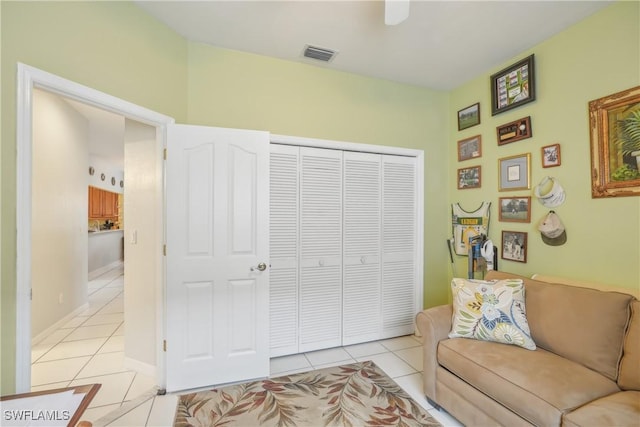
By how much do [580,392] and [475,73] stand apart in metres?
2.78

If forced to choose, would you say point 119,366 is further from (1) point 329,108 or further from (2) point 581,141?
(2) point 581,141

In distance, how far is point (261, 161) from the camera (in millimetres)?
2330

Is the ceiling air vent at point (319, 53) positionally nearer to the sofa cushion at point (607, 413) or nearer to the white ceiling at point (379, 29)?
the white ceiling at point (379, 29)

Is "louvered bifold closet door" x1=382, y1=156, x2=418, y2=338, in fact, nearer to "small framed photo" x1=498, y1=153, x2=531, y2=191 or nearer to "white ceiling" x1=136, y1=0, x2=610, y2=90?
"small framed photo" x1=498, y1=153, x2=531, y2=191

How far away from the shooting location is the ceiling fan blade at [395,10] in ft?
4.83

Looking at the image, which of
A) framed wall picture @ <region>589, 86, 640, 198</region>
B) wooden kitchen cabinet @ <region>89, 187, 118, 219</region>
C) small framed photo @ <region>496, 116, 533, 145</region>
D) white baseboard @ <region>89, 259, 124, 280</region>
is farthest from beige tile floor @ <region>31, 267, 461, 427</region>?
wooden kitchen cabinet @ <region>89, 187, 118, 219</region>

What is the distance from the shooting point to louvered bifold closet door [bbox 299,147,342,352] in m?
2.74

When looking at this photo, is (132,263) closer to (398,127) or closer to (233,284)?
(233,284)

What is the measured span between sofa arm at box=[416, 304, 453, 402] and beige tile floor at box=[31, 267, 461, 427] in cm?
17

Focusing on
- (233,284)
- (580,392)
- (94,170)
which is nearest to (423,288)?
(580,392)

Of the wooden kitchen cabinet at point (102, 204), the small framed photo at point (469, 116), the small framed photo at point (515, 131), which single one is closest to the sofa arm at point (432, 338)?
the small framed photo at point (515, 131)

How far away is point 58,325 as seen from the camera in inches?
129

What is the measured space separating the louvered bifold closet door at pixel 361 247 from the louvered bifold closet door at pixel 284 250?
0.54 meters

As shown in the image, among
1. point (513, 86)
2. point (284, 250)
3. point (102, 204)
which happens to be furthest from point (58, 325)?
point (513, 86)
